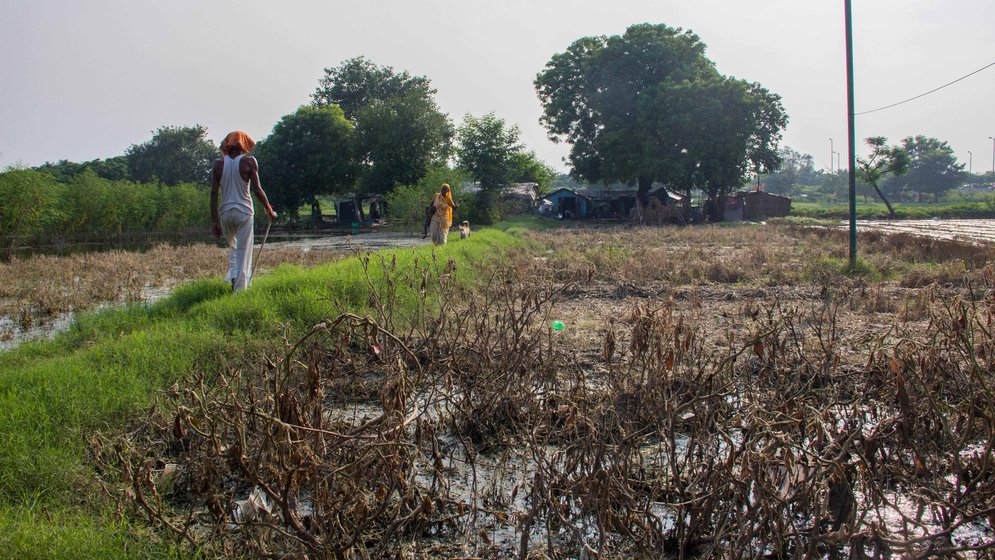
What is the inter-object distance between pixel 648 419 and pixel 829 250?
1525 centimetres

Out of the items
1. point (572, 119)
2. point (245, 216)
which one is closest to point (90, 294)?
point (245, 216)

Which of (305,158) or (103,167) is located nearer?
(305,158)

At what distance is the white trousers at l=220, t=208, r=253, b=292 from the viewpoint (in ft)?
24.8

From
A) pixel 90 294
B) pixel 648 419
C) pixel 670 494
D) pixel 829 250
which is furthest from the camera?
pixel 829 250

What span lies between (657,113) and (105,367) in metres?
37.4

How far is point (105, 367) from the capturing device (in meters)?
4.98

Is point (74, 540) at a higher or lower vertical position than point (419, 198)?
lower

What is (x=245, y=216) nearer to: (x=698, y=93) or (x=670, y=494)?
(x=670, y=494)

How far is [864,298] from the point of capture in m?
8.59

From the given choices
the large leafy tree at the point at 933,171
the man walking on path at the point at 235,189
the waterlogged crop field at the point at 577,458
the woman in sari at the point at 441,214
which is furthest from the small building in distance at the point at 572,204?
the large leafy tree at the point at 933,171

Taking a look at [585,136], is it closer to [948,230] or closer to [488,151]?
[488,151]

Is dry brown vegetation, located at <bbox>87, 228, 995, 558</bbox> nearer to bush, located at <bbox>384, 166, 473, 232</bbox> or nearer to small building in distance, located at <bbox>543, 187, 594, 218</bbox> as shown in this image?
bush, located at <bbox>384, 166, 473, 232</bbox>

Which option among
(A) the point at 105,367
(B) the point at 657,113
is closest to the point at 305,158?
(B) the point at 657,113

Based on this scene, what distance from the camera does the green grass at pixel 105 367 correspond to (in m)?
3.19
